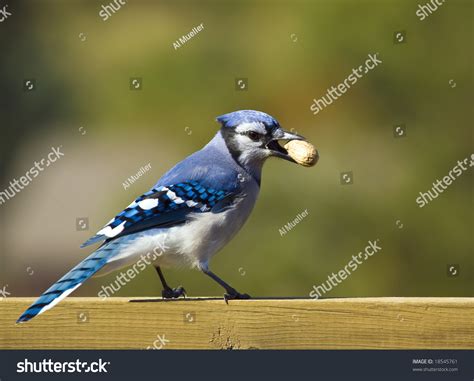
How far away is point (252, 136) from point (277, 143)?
9 centimetres

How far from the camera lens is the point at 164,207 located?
258 centimetres

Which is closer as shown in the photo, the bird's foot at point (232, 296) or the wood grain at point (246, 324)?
the wood grain at point (246, 324)

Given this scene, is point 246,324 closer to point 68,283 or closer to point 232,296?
point 232,296

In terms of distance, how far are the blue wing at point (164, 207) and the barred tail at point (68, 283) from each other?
0.04m

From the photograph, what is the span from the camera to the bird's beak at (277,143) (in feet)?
8.90

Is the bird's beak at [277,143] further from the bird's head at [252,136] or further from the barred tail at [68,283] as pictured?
the barred tail at [68,283]

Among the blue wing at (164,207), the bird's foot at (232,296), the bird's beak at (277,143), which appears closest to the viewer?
the bird's foot at (232,296)

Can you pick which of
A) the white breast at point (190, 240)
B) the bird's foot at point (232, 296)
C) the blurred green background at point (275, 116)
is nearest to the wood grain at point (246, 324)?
the bird's foot at point (232, 296)

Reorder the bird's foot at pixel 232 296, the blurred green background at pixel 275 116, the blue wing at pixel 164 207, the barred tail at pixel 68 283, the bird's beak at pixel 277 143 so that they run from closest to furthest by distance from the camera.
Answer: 1. the barred tail at pixel 68 283
2. the bird's foot at pixel 232 296
3. the blue wing at pixel 164 207
4. the bird's beak at pixel 277 143
5. the blurred green background at pixel 275 116

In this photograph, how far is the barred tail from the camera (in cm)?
205

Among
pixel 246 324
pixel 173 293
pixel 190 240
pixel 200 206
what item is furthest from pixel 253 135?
pixel 246 324

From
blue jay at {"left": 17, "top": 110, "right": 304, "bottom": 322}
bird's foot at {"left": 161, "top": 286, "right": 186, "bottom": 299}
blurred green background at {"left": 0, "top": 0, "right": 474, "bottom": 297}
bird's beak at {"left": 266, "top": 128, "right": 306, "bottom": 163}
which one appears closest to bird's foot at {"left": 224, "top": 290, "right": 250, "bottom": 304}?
blue jay at {"left": 17, "top": 110, "right": 304, "bottom": 322}

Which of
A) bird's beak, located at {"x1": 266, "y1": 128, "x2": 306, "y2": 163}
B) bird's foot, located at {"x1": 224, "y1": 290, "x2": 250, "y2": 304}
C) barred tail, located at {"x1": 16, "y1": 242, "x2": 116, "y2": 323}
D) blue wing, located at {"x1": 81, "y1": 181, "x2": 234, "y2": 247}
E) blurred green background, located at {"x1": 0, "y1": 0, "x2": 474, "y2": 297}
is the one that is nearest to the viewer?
barred tail, located at {"x1": 16, "y1": 242, "x2": 116, "y2": 323}

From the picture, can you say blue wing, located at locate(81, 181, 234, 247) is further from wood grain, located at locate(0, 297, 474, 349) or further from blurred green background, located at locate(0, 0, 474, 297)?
blurred green background, located at locate(0, 0, 474, 297)
